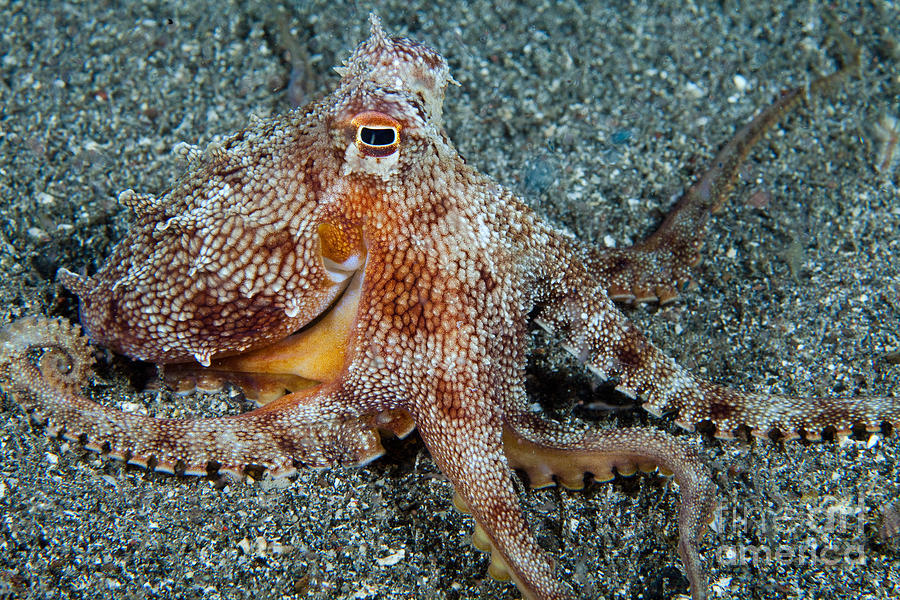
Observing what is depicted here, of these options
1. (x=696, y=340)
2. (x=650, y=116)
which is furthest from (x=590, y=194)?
(x=696, y=340)

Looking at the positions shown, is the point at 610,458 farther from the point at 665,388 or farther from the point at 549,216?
the point at 549,216

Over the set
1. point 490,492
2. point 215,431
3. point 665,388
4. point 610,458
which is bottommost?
point 215,431

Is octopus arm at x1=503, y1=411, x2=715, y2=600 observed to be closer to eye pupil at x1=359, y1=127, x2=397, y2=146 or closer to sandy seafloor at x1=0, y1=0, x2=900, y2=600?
sandy seafloor at x1=0, y1=0, x2=900, y2=600

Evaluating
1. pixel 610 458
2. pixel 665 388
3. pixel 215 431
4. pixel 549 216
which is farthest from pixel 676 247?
pixel 215 431

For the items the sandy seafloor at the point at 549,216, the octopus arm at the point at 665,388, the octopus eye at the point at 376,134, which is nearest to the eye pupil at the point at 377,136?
the octopus eye at the point at 376,134

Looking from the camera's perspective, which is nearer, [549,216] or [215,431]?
[215,431]

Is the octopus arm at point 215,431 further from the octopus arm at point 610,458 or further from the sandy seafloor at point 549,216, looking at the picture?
the octopus arm at point 610,458

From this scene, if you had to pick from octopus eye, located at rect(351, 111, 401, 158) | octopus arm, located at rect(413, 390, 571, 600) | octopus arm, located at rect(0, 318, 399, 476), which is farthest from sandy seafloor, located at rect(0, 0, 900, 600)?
octopus eye, located at rect(351, 111, 401, 158)
